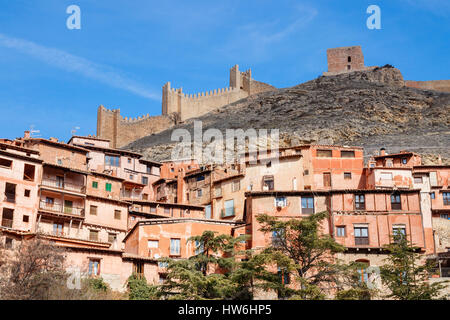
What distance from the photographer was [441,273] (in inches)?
1857

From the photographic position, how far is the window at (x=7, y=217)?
50375mm

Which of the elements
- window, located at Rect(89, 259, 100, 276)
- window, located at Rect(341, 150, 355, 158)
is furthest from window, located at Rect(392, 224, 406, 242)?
window, located at Rect(89, 259, 100, 276)

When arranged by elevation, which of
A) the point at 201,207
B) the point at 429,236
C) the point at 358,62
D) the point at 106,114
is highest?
the point at 358,62

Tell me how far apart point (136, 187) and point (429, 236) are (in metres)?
32.4

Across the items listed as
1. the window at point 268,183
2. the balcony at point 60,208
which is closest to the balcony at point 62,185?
the balcony at point 60,208

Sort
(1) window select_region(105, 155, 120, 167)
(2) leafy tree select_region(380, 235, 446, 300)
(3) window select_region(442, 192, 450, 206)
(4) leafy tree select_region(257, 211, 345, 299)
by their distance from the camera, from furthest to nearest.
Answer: (1) window select_region(105, 155, 120, 167) → (3) window select_region(442, 192, 450, 206) → (4) leafy tree select_region(257, 211, 345, 299) → (2) leafy tree select_region(380, 235, 446, 300)

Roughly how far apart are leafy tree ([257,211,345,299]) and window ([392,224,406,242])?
182 inches

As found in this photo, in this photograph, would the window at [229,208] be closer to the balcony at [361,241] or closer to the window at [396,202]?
the balcony at [361,241]

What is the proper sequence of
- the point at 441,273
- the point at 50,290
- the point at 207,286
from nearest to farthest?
the point at 50,290, the point at 207,286, the point at 441,273

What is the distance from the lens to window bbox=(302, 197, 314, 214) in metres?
51.4

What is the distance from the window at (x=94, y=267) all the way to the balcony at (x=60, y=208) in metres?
11.9

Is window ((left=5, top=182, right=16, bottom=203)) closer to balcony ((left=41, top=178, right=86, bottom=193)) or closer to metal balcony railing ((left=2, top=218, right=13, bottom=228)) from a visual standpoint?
metal balcony railing ((left=2, top=218, right=13, bottom=228))
